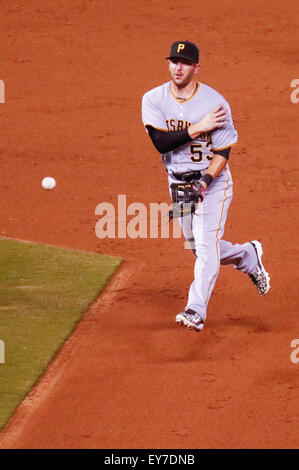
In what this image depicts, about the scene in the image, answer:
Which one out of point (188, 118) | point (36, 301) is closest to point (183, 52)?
point (188, 118)

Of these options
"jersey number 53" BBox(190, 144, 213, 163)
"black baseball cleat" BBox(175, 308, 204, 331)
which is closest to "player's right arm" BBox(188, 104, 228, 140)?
"jersey number 53" BBox(190, 144, 213, 163)

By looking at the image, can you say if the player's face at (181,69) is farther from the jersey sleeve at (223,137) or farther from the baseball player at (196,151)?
the jersey sleeve at (223,137)

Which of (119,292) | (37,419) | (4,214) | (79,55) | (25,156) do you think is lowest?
(37,419)

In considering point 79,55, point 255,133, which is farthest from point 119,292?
point 79,55

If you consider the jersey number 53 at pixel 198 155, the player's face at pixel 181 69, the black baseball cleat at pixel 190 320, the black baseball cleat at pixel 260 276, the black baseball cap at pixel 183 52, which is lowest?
the black baseball cleat at pixel 190 320

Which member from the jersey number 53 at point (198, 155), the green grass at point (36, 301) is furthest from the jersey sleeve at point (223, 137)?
the green grass at point (36, 301)

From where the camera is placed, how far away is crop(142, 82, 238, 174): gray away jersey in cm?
877

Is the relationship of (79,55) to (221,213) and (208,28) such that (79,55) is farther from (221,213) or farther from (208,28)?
(221,213)

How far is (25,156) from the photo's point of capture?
13.4 meters

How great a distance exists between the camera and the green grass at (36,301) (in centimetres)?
856

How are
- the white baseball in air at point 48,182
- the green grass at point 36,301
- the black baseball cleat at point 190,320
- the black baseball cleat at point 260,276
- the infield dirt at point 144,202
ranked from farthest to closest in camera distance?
the white baseball in air at point 48,182
the black baseball cleat at point 260,276
the green grass at point 36,301
the black baseball cleat at point 190,320
the infield dirt at point 144,202

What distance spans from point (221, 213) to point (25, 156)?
5.01 m

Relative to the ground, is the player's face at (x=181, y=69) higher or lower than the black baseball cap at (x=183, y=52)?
lower

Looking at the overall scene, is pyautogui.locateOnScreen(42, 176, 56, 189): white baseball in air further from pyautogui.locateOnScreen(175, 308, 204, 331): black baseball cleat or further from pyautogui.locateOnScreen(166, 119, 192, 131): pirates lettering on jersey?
pyautogui.locateOnScreen(175, 308, 204, 331): black baseball cleat
